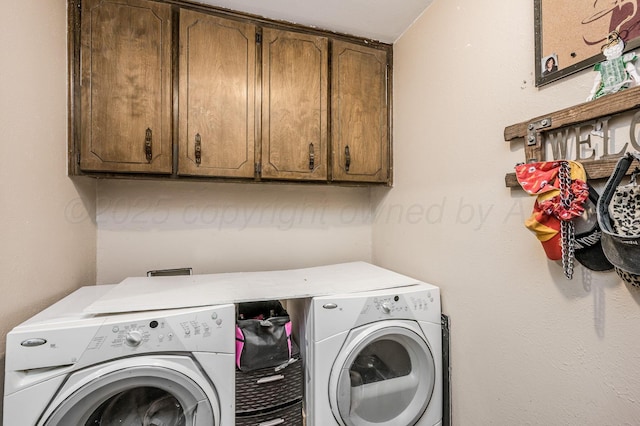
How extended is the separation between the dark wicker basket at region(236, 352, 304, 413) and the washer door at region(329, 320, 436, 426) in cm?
18

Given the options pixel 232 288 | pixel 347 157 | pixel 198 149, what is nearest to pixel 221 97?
pixel 198 149

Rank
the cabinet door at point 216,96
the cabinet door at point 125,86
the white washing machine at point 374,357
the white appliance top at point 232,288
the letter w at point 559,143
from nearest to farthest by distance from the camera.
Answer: the letter w at point 559,143 < the white appliance top at point 232,288 < the white washing machine at point 374,357 < the cabinet door at point 125,86 < the cabinet door at point 216,96

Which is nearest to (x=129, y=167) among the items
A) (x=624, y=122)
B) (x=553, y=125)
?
(x=553, y=125)

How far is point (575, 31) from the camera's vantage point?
36.9 inches

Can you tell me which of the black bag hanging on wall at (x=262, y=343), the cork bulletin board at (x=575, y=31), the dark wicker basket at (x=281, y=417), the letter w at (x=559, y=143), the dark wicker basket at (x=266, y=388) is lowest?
the dark wicker basket at (x=281, y=417)

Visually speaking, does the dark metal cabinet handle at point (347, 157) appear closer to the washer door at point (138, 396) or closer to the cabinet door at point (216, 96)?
the cabinet door at point (216, 96)

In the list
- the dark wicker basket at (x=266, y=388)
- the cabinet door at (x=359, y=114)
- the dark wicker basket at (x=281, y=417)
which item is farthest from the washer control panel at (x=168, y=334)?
the cabinet door at (x=359, y=114)

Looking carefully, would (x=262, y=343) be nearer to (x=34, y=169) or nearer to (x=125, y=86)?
(x=34, y=169)

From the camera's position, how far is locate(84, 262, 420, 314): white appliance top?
1.18m

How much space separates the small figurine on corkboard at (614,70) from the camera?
80cm

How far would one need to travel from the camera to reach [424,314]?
4.76ft

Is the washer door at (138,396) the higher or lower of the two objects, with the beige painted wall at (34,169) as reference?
lower

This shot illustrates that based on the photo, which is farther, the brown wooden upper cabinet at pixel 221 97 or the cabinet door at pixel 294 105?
the cabinet door at pixel 294 105

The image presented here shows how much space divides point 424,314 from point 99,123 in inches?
75.2
